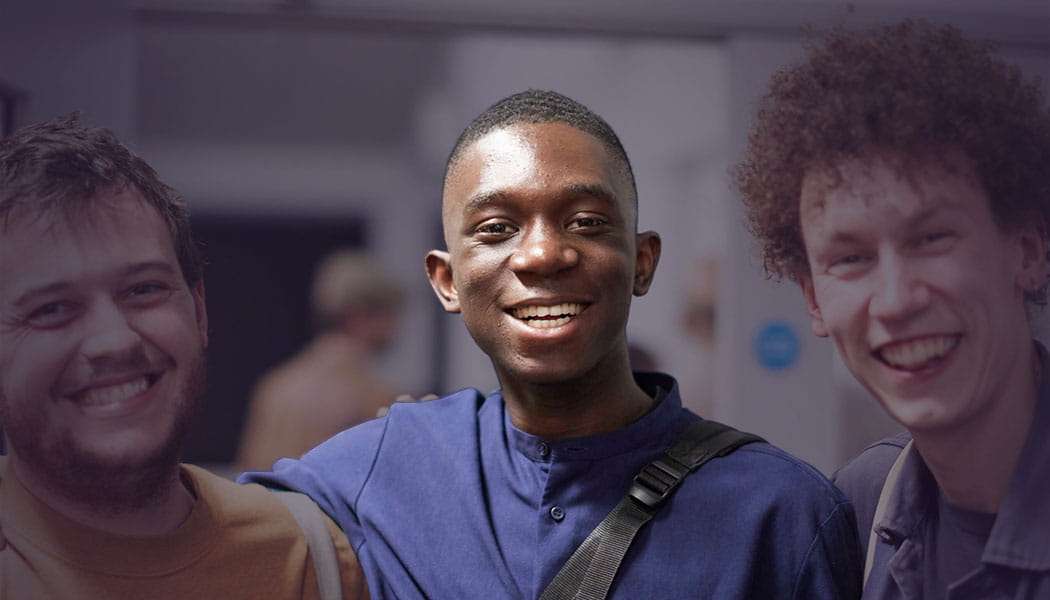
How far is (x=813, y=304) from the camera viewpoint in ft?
5.72

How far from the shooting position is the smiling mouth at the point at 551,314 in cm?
166

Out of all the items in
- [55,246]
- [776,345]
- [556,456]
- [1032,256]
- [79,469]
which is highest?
[1032,256]

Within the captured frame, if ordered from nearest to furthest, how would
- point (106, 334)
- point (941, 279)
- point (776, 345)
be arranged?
1. point (941, 279)
2. point (106, 334)
3. point (776, 345)

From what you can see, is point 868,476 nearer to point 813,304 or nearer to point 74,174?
point 813,304

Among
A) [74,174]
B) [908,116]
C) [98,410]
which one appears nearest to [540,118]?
[908,116]

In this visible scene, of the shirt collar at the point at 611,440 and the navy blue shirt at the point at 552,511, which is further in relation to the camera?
the shirt collar at the point at 611,440

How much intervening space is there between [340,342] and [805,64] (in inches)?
44.3

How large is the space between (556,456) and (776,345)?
59 cm

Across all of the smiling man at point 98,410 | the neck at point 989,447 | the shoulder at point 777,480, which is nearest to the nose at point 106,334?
the smiling man at point 98,410

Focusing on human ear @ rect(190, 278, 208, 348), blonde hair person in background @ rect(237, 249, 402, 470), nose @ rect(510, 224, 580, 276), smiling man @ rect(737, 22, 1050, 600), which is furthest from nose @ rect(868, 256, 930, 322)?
human ear @ rect(190, 278, 208, 348)

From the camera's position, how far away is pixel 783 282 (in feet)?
5.99

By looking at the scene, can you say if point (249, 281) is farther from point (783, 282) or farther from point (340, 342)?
point (783, 282)

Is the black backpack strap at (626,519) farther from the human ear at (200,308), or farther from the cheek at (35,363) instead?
the cheek at (35,363)

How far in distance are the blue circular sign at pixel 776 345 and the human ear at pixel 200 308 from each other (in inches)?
46.3
